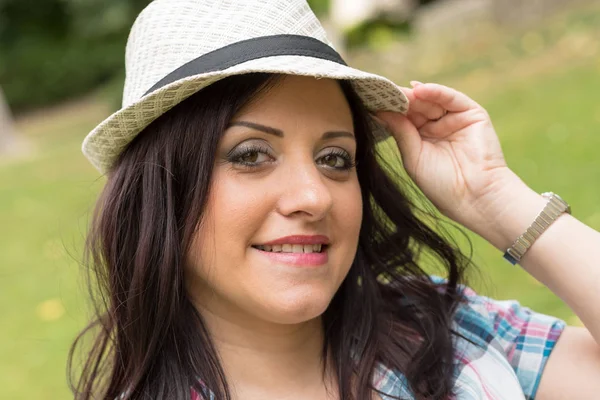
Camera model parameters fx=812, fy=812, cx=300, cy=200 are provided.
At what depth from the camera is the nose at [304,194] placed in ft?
6.41

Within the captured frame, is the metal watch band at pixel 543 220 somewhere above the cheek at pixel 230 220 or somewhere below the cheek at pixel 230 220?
above

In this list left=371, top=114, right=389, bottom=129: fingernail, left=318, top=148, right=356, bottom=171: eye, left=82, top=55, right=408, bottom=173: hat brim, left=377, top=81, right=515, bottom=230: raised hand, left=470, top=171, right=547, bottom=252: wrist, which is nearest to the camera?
left=82, top=55, right=408, bottom=173: hat brim

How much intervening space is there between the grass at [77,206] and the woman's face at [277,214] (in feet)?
2.06

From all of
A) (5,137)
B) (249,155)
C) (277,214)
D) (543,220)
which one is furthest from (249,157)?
(5,137)

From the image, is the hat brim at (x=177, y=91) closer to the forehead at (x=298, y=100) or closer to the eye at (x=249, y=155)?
the forehead at (x=298, y=100)

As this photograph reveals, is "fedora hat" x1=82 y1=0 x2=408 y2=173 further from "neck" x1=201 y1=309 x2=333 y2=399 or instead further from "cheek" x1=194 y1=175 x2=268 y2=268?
"neck" x1=201 y1=309 x2=333 y2=399

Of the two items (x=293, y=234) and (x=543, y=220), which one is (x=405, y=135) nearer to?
(x=543, y=220)

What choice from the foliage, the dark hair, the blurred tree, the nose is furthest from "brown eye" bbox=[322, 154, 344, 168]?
the foliage

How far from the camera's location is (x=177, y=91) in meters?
1.94

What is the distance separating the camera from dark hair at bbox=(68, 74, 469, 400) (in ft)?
6.62

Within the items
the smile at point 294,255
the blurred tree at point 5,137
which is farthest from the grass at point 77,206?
the blurred tree at point 5,137

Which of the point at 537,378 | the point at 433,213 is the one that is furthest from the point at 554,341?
the point at 433,213

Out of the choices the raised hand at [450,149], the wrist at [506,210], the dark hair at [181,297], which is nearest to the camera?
the dark hair at [181,297]

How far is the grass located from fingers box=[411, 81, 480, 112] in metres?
0.88
